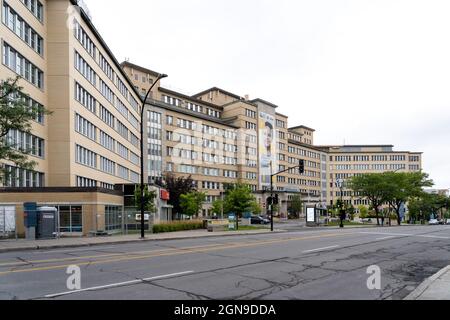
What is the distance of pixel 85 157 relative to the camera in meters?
44.9

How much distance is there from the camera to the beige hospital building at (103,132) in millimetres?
33094

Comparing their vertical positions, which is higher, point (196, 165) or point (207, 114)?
point (207, 114)

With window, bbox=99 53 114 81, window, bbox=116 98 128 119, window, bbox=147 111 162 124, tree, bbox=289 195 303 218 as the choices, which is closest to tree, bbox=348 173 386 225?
tree, bbox=289 195 303 218

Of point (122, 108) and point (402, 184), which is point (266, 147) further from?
point (122, 108)

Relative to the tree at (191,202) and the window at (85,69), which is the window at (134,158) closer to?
the tree at (191,202)

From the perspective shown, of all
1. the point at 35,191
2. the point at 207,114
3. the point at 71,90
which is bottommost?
the point at 35,191

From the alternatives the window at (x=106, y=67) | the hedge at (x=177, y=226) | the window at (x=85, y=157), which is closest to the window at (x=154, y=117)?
the window at (x=106, y=67)

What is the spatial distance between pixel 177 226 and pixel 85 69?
19.0 meters

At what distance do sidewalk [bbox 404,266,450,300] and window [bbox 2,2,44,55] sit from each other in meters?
32.8

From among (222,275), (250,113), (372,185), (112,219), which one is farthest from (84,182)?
(250,113)

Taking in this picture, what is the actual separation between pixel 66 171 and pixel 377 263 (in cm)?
3104

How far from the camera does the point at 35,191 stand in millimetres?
31641
